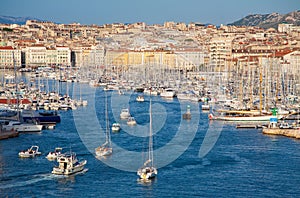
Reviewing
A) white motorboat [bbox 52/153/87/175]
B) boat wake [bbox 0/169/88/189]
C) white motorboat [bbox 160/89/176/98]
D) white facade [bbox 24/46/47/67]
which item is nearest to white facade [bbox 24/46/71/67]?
white facade [bbox 24/46/47/67]

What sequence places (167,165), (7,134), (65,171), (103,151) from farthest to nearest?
(7,134)
(103,151)
(167,165)
(65,171)

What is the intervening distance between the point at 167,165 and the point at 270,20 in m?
62.0

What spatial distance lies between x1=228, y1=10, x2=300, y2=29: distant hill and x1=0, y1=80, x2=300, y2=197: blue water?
5086 centimetres

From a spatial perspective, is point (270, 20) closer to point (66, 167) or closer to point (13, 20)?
point (13, 20)

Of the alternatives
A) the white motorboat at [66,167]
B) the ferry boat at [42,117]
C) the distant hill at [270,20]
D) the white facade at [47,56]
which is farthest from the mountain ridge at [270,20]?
the white motorboat at [66,167]

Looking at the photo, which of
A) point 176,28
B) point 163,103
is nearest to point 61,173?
point 163,103

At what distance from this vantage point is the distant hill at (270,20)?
209 feet

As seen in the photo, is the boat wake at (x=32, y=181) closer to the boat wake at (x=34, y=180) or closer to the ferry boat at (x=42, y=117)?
the boat wake at (x=34, y=180)

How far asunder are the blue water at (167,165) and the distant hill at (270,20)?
5086 cm

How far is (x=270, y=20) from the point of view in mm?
70000

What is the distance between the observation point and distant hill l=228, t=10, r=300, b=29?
63625 mm

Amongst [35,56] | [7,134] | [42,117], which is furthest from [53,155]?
[35,56]

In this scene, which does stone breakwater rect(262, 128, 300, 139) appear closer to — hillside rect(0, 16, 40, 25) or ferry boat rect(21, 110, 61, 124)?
ferry boat rect(21, 110, 61, 124)

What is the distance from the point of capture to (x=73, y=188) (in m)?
8.46
